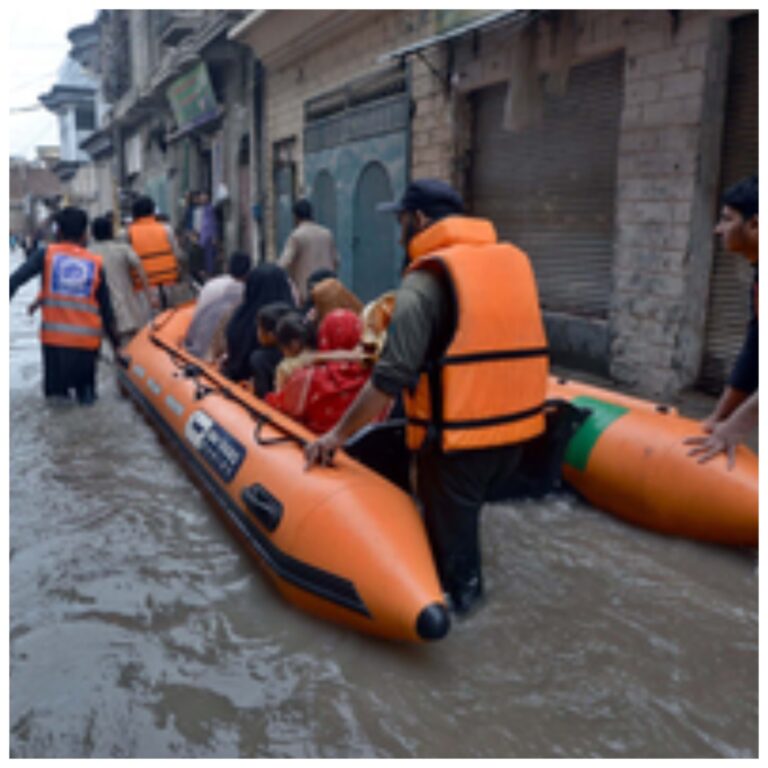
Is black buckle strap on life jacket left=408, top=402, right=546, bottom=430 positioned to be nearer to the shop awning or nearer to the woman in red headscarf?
the woman in red headscarf

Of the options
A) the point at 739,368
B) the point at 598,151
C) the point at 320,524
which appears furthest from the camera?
the point at 598,151

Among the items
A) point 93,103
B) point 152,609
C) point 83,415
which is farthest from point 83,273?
point 93,103

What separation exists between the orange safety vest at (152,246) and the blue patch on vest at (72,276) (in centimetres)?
236

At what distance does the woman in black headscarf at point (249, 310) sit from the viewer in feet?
17.3

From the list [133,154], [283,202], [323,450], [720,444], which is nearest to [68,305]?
[323,450]

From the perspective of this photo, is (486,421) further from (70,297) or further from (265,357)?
(70,297)

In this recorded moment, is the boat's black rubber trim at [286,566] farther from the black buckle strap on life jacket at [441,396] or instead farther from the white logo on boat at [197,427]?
the black buckle strap on life jacket at [441,396]

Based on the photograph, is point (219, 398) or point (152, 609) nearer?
point (152, 609)

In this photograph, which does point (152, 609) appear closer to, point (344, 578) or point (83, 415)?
point (344, 578)

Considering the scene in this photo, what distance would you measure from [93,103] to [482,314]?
43210mm

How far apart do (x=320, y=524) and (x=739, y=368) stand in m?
2.02

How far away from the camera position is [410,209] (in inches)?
111

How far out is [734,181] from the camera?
5.35 m

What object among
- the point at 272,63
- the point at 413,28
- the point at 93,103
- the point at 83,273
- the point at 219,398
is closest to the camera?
the point at 219,398
